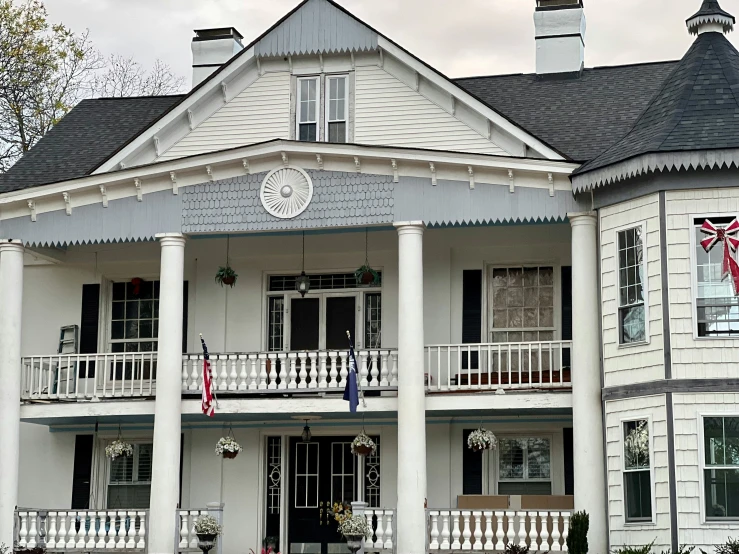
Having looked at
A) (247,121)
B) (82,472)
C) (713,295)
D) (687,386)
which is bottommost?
(82,472)

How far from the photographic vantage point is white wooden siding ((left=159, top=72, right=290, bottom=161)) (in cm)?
2419

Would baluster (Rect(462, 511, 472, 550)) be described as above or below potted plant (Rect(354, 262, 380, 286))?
below

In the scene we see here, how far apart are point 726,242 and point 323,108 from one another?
8240 mm

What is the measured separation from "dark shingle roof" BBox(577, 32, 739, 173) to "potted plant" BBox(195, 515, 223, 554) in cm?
838

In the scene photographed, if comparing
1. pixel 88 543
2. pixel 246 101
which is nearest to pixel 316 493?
pixel 88 543

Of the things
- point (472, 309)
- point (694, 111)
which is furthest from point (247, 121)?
point (694, 111)

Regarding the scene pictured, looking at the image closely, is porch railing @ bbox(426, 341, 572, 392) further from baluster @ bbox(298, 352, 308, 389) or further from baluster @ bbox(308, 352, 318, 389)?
baluster @ bbox(298, 352, 308, 389)

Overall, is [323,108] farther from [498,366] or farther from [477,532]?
[477,532]

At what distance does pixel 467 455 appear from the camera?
76.4 feet

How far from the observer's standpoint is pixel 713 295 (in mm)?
19391

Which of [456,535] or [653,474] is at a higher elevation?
[653,474]

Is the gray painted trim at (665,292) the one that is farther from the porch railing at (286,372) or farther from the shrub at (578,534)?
the porch railing at (286,372)

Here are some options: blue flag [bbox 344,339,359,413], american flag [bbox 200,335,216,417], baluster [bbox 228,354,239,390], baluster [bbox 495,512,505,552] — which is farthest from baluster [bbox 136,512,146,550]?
baluster [bbox 495,512,505,552]

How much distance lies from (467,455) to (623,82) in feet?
26.2
